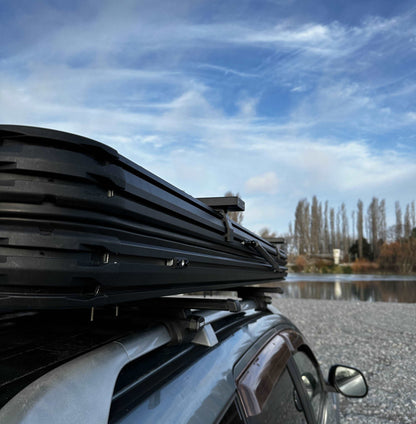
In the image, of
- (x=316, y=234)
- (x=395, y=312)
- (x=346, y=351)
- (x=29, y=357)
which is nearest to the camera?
(x=29, y=357)

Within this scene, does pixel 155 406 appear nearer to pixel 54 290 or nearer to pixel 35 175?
pixel 54 290

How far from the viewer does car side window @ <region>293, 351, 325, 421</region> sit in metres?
2.00

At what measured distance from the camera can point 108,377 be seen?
2.53 feet

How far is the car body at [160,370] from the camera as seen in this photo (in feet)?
2.28

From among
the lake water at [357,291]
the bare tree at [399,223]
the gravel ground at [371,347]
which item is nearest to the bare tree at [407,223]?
the bare tree at [399,223]

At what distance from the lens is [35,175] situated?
746mm

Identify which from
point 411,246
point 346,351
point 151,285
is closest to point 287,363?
point 151,285

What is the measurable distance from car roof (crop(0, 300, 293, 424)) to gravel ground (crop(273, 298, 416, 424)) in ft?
13.8

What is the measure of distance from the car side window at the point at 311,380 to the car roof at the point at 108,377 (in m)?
0.70

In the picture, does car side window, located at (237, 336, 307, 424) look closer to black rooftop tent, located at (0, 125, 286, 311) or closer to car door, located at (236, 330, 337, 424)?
car door, located at (236, 330, 337, 424)

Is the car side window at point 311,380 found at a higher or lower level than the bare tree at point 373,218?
lower

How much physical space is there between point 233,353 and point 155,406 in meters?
0.51

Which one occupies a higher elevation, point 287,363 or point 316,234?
point 316,234

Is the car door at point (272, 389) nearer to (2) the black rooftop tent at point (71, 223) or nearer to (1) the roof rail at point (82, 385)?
(1) the roof rail at point (82, 385)
